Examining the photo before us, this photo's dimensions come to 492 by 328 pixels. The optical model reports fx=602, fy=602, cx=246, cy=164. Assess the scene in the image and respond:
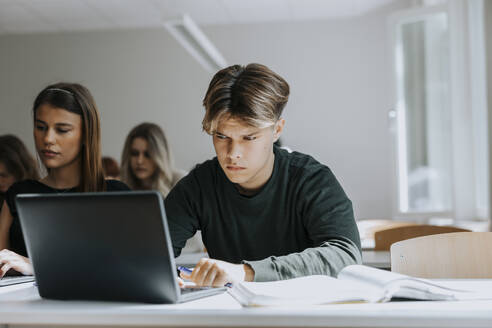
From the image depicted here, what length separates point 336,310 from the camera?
93 cm

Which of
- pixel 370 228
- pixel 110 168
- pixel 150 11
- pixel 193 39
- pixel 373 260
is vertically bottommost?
pixel 370 228

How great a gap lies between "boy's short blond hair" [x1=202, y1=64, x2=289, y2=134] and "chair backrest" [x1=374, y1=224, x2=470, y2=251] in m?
0.89

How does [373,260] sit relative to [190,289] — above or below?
below

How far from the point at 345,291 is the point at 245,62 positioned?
5.54m

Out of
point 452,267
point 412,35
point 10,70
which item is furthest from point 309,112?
point 452,267

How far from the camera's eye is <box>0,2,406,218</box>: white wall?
6.09 meters

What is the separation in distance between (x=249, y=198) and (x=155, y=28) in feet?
17.2

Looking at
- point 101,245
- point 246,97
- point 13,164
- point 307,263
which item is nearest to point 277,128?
point 246,97

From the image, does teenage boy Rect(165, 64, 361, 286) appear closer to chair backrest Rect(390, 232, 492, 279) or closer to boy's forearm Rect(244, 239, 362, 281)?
boy's forearm Rect(244, 239, 362, 281)

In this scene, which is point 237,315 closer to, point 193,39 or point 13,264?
point 13,264

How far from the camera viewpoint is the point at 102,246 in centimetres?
102

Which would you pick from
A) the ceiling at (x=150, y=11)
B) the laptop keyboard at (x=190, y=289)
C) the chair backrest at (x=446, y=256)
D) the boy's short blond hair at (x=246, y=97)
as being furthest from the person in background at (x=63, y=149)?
the ceiling at (x=150, y=11)

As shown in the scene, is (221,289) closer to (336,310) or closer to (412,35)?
(336,310)

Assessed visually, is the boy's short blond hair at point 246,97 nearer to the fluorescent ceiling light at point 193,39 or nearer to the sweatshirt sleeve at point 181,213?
the sweatshirt sleeve at point 181,213
